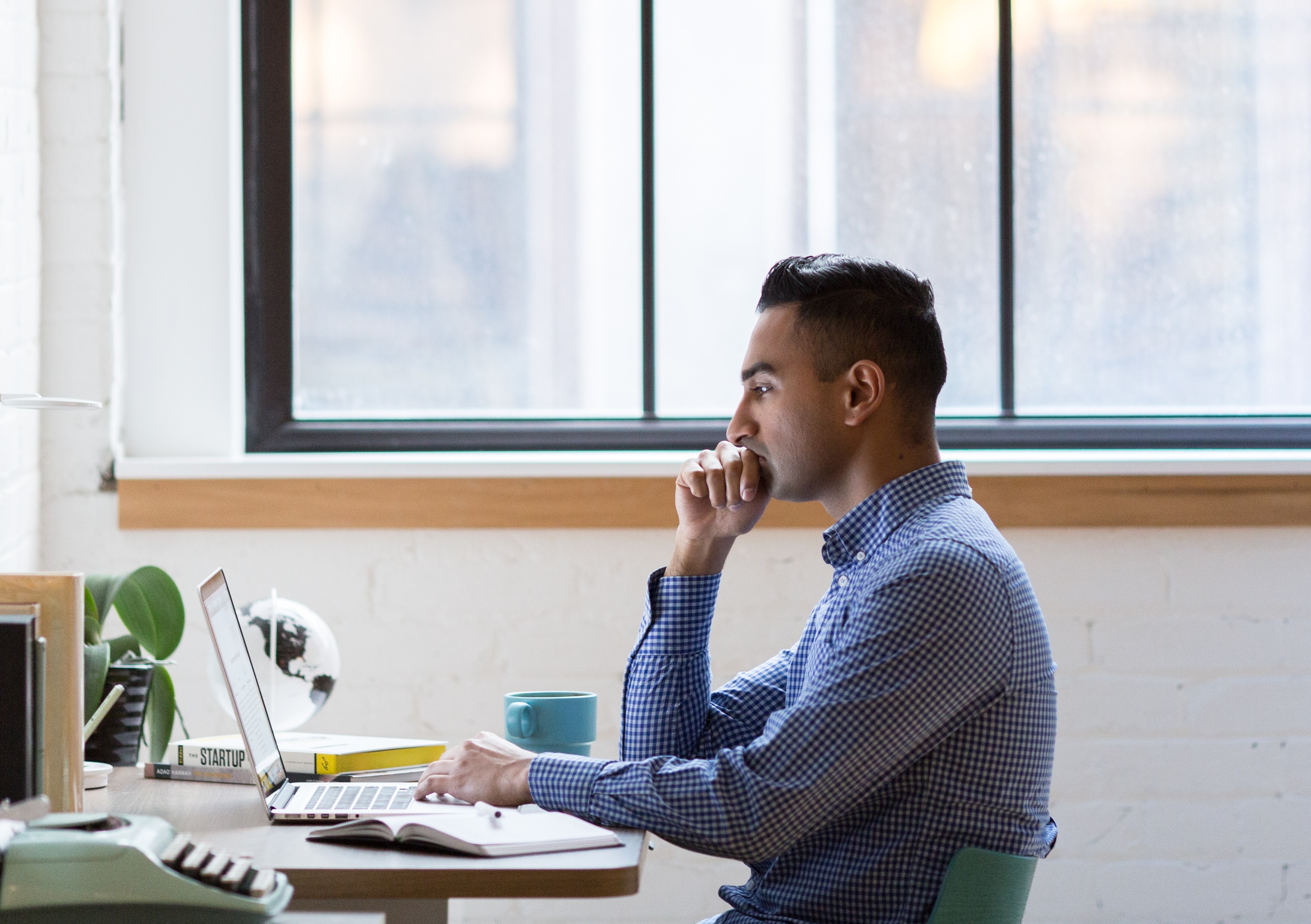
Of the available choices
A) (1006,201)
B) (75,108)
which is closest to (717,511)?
(1006,201)

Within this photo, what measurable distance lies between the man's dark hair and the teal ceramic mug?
0.46 meters

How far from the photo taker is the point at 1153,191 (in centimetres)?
240

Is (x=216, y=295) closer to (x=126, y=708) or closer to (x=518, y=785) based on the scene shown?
(x=126, y=708)

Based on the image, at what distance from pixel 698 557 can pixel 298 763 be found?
52 cm

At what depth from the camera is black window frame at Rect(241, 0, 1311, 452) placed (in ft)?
7.64

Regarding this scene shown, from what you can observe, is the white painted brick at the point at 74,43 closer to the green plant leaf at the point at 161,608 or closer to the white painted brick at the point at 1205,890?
the green plant leaf at the point at 161,608

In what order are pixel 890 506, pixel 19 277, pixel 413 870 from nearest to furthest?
pixel 413 870 → pixel 890 506 → pixel 19 277

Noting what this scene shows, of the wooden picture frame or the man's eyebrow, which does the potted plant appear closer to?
the wooden picture frame

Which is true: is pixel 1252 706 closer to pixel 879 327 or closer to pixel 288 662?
pixel 879 327

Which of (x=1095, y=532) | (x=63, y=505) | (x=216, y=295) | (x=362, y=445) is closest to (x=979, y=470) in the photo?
(x=1095, y=532)

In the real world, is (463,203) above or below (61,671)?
above

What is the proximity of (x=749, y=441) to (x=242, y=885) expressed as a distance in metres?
0.84

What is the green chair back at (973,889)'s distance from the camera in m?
1.19

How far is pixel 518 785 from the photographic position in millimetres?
1265
